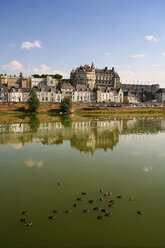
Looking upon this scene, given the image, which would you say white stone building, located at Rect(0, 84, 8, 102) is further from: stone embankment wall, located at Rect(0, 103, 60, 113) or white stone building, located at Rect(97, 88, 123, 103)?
white stone building, located at Rect(97, 88, 123, 103)

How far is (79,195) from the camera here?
46.9ft

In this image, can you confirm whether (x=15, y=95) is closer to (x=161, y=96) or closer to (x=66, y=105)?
(x=66, y=105)

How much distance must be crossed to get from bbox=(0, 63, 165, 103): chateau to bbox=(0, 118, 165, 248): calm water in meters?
72.4

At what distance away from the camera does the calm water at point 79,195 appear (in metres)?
10.2

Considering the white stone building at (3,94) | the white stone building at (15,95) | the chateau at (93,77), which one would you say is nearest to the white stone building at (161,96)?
the chateau at (93,77)

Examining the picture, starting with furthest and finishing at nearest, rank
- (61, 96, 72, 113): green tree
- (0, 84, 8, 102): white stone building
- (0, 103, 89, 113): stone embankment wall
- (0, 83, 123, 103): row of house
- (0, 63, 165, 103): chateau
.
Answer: (0, 63, 165, 103): chateau < (0, 83, 123, 103): row of house < (0, 84, 8, 102): white stone building < (61, 96, 72, 113): green tree < (0, 103, 89, 113): stone embankment wall

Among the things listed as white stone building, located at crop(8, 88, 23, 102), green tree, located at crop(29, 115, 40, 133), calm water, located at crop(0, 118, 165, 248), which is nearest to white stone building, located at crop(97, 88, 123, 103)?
white stone building, located at crop(8, 88, 23, 102)

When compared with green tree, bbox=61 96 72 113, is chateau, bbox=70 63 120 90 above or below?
above

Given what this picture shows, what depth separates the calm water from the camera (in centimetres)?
1018

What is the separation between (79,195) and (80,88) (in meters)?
97.8

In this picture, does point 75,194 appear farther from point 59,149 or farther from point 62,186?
point 59,149

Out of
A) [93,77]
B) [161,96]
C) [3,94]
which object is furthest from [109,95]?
[3,94]

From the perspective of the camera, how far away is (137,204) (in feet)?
43.1

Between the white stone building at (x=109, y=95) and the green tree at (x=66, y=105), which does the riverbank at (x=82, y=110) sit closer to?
the green tree at (x=66, y=105)
